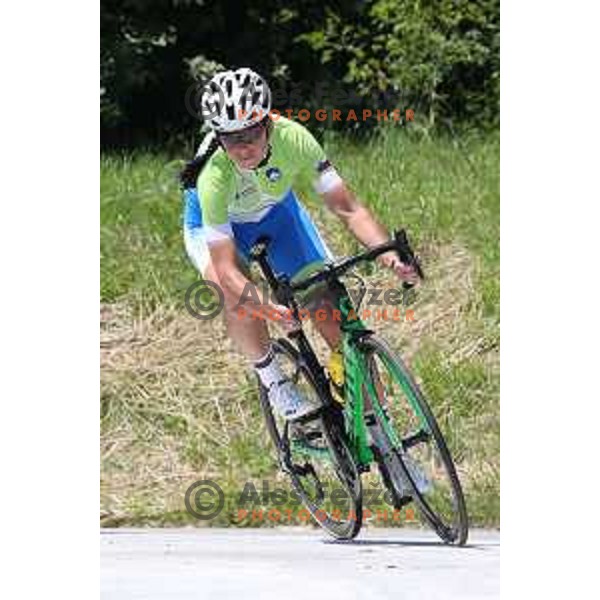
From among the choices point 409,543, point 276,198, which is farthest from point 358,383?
point 276,198

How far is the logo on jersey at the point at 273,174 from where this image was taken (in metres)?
8.73

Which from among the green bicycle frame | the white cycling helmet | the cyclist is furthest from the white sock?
the white cycling helmet

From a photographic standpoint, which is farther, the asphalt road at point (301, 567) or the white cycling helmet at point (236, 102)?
the white cycling helmet at point (236, 102)

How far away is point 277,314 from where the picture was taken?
888 centimetres

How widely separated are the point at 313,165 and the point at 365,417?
110cm

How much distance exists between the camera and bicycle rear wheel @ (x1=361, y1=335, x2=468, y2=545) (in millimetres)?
8758

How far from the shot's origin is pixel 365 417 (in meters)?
8.88

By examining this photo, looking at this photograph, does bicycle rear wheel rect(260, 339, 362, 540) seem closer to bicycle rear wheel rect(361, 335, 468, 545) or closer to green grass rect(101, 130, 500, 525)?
bicycle rear wheel rect(361, 335, 468, 545)

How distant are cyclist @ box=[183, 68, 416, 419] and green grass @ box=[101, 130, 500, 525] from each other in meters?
0.34

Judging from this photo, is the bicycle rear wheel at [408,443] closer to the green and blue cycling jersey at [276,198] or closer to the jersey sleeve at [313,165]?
the green and blue cycling jersey at [276,198]

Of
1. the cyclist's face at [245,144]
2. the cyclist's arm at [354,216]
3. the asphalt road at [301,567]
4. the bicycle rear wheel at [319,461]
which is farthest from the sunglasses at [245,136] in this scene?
the asphalt road at [301,567]

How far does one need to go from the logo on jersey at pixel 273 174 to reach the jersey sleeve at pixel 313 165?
0.10 metres
